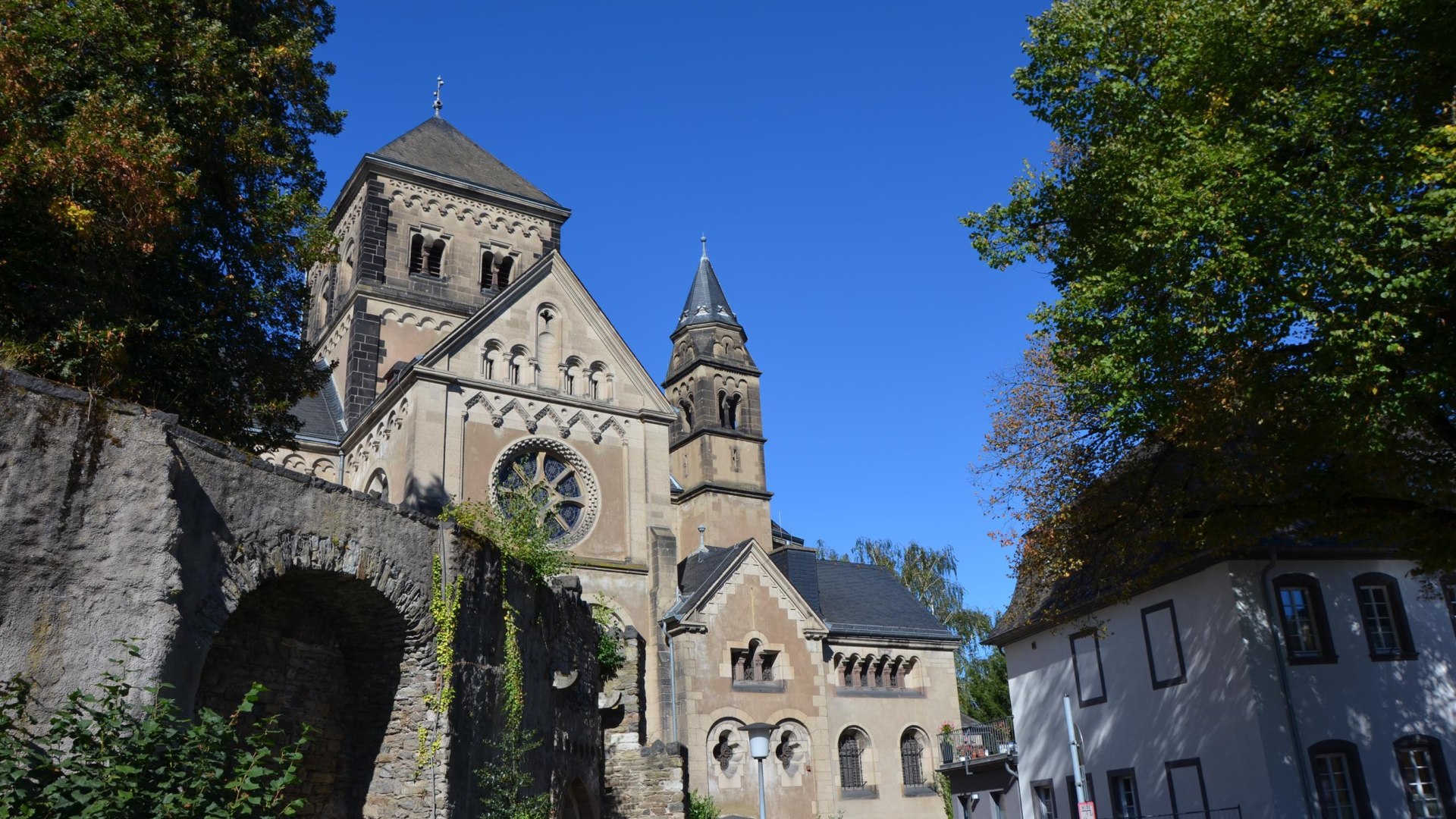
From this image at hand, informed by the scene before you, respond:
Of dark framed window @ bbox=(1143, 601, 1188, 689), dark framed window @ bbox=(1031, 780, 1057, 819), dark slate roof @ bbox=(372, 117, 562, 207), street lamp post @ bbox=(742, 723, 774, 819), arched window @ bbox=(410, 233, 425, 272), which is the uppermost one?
dark slate roof @ bbox=(372, 117, 562, 207)

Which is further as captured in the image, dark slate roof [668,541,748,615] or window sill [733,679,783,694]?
window sill [733,679,783,694]

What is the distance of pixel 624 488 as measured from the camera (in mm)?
28578

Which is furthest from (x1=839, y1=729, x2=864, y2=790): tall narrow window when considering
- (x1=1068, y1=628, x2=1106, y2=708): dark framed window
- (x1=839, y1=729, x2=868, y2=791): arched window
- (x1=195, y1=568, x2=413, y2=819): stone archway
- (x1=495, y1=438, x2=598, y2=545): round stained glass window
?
(x1=195, y1=568, x2=413, y2=819): stone archway

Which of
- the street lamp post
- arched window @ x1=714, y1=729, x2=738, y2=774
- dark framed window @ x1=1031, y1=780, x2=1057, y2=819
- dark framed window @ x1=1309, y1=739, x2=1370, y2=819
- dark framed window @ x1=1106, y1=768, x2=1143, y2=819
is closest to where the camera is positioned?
the street lamp post

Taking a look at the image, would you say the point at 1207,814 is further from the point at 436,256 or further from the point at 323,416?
the point at 436,256

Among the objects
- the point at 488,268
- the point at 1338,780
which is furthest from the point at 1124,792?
the point at 488,268

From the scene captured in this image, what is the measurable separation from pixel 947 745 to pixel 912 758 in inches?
43.7

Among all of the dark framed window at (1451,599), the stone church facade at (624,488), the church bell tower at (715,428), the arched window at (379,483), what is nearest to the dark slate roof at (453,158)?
the stone church facade at (624,488)

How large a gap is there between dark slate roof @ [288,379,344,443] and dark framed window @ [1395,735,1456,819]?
26143 mm

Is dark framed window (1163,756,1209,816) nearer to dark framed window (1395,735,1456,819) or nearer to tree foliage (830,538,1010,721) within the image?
dark framed window (1395,735,1456,819)

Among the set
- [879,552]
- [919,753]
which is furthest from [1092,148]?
[879,552]

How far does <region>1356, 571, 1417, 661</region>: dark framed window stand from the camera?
2014 cm

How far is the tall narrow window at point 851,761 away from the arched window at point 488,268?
18.7 meters

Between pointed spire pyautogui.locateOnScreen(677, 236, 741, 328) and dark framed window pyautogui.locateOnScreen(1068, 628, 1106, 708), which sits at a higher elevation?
pointed spire pyautogui.locateOnScreen(677, 236, 741, 328)
